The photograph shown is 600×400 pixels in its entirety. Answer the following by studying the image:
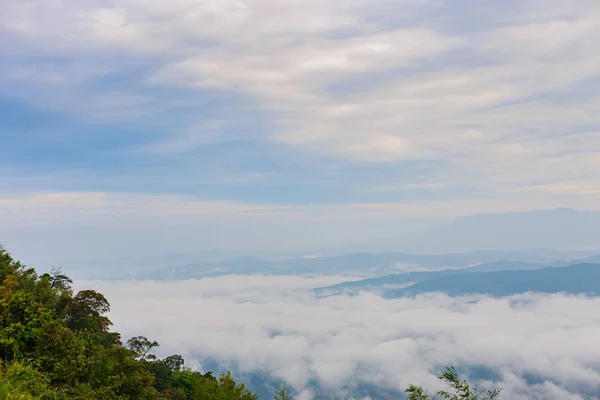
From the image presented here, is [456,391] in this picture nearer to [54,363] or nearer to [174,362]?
[54,363]

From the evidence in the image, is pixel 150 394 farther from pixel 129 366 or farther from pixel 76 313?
pixel 76 313

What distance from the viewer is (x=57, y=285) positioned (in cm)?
7331

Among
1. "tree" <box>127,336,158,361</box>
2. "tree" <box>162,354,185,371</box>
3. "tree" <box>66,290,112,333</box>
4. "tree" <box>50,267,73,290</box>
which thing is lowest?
"tree" <box>162,354,185,371</box>

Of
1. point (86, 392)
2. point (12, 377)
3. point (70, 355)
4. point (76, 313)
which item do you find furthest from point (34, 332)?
point (76, 313)

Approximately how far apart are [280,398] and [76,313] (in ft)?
116

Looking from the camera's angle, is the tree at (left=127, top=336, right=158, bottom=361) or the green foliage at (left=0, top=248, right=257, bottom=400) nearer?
the green foliage at (left=0, top=248, right=257, bottom=400)

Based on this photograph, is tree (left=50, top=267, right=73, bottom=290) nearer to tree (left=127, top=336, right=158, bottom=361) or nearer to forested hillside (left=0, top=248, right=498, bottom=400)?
tree (left=127, top=336, right=158, bottom=361)

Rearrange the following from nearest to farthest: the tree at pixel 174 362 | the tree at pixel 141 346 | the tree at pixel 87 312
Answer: the tree at pixel 87 312, the tree at pixel 141 346, the tree at pixel 174 362

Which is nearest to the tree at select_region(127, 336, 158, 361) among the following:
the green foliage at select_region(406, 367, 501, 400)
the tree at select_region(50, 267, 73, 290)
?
the tree at select_region(50, 267, 73, 290)


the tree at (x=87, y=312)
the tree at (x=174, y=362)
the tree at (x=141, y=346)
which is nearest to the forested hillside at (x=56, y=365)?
the tree at (x=87, y=312)

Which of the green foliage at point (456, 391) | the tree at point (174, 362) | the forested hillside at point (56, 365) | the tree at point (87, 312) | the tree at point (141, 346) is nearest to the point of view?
the forested hillside at point (56, 365)

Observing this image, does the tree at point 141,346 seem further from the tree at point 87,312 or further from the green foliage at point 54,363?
the green foliage at point 54,363

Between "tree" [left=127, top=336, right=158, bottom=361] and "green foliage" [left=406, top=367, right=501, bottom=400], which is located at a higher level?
"green foliage" [left=406, top=367, right=501, bottom=400]

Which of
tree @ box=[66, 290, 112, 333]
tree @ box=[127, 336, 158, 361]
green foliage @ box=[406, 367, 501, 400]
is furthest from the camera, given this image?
tree @ box=[127, 336, 158, 361]
